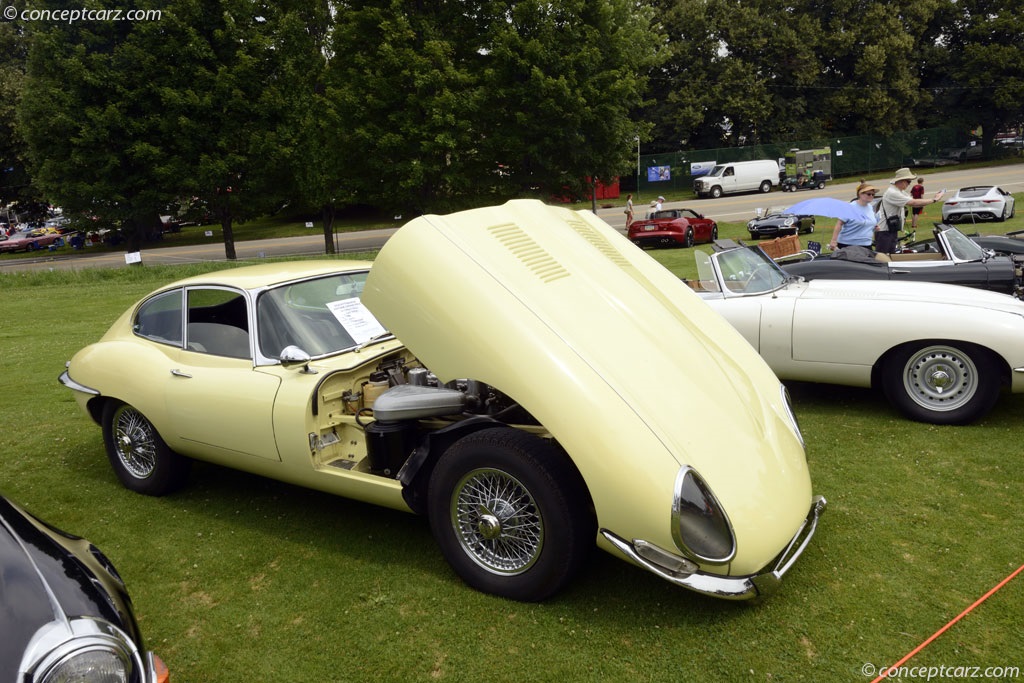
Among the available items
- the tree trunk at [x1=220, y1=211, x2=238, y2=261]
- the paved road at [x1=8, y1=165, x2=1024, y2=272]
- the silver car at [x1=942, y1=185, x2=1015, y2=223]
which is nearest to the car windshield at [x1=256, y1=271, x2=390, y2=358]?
the silver car at [x1=942, y1=185, x2=1015, y2=223]

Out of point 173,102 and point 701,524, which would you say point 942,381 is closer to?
point 701,524

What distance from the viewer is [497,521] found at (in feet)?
11.0

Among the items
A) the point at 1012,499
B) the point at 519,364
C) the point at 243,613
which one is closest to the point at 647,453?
the point at 519,364

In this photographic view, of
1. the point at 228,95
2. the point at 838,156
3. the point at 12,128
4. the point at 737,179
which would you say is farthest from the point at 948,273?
the point at 12,128

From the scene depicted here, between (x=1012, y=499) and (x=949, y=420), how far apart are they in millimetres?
1312

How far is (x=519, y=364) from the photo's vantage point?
3227 mm

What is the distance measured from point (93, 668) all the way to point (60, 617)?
197 millimetres

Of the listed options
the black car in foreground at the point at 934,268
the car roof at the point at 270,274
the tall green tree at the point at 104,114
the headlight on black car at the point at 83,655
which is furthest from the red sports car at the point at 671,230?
the headlight on black car at the point at 83,655

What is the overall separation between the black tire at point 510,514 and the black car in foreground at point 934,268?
5351mm

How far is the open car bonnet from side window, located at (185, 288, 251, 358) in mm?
1333

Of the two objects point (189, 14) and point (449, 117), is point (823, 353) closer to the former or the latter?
point (449, 117)

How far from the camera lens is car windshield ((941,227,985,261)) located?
8203mm

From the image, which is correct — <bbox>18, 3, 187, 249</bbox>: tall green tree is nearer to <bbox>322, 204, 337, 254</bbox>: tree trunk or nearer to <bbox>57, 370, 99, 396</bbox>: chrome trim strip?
<bbox>322, 204, 337, 254</bbox>: tree trunk

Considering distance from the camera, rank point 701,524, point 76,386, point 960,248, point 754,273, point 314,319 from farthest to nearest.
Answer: point 960,248, point 754,273, point 76,386, point 314,319, point 701,524
